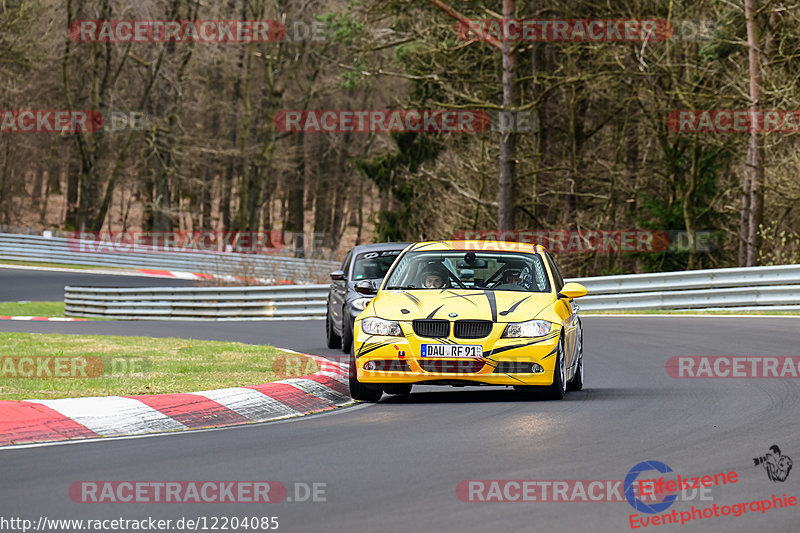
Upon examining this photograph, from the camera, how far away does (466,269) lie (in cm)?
1319

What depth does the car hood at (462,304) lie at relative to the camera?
36.9 ft

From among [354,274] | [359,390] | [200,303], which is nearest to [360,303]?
[354,274]

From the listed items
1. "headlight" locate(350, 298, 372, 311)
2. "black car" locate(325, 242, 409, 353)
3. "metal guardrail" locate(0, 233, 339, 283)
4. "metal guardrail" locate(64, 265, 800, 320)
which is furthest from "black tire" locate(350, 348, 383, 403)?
"metal guardrail" locate(0, 233, 339, 283)

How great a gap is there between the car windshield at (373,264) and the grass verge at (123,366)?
1.84 metres

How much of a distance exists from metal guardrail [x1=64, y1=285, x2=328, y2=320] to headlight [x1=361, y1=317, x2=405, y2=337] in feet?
55.0

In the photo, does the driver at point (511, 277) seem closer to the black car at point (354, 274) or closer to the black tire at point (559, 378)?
the black tire at point (559, 378)

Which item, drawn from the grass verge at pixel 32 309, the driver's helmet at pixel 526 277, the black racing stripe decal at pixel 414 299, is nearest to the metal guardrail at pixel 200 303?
the grass verge at pixel 32 309

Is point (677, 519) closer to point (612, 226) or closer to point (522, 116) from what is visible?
point (522, 116)

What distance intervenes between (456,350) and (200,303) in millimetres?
20380

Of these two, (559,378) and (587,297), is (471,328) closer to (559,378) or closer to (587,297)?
(559,378)

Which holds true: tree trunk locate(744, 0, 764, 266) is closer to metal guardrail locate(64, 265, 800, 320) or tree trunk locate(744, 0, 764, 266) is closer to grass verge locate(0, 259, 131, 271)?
metal guardrail locate(64, 265, 800, 320)

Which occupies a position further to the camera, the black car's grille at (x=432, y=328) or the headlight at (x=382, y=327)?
the headlight at (x=382, y=327)

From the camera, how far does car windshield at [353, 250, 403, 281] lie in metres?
18.2

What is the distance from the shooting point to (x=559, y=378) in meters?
11.5
